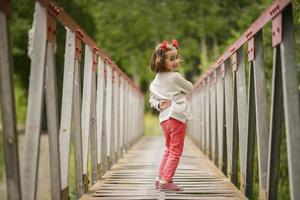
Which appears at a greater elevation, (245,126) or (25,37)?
(25,37)

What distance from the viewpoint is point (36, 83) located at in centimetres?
333

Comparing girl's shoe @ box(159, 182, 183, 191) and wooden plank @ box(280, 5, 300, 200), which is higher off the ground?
wooden plank @ box(280, 5, 300, 200)

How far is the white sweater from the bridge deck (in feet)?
1.92

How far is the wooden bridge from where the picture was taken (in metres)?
3.28

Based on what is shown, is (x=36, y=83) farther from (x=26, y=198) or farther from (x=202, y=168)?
(x=202, y=168)

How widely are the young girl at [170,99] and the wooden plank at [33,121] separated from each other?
6.12ft

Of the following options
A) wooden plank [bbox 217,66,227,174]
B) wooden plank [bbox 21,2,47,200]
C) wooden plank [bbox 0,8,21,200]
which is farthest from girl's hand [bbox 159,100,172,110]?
wooden plank [bbox 0,8,21,200]

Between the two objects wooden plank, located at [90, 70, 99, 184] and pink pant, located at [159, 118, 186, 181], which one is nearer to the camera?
pink pant, located at [159, 118, 186, 181]

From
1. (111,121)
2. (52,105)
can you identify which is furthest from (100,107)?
(52,105)

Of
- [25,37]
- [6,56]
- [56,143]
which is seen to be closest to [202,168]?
[56,143]

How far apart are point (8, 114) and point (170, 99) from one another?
2310mm

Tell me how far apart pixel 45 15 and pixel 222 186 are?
239 centimetres

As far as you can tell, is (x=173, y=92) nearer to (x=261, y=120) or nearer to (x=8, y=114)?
(x=261, y=120)

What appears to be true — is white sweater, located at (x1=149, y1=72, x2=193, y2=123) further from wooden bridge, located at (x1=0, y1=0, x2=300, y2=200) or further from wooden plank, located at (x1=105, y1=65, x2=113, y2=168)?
wooden plank, located at (x1=105, y1=65, x2=113, y2=168)
